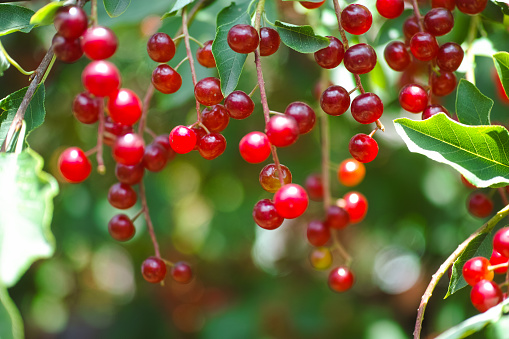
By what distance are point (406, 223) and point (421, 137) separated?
1206 millimetres

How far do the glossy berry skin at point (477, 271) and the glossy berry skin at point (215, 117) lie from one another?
41 cm

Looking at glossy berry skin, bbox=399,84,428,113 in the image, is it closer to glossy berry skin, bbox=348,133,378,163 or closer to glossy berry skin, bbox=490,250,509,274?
glossy berry skin, bbox=348,133,378,163

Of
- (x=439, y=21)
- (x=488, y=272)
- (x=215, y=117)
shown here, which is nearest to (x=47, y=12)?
(x=215, y=117)

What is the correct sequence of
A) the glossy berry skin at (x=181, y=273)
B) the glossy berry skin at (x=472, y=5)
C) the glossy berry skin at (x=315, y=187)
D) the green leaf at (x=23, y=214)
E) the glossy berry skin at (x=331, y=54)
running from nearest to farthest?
1. the green leaf at (x=23, y=214)
2. the glossy berry skin at (x=331, y=54)
3. the glossy berry skin at (x=472, y=5)
4. the glossy berry skin at (x=181, y=273)
5. the glossy berry skin at (x=315, y=187)

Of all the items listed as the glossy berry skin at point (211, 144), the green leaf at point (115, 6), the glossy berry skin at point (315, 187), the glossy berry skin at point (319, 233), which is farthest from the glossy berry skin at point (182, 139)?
the glossy berry skin at point (315, 187)

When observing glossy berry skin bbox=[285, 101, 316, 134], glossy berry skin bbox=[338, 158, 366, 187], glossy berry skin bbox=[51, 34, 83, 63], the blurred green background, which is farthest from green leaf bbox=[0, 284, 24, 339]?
the blurred green background

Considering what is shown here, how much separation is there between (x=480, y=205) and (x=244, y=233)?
1.03 metres

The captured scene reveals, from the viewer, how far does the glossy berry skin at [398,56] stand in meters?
0.86

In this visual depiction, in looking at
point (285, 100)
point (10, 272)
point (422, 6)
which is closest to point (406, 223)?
point (285, 100)

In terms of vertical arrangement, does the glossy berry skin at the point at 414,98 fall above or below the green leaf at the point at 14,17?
below

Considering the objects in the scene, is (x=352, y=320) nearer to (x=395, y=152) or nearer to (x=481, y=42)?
(x=395, y=152)

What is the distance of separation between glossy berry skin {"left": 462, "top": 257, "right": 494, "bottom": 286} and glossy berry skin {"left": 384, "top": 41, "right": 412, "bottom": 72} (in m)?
0.34

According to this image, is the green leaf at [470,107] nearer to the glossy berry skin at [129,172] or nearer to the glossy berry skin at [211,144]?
the glossy berry skin at [211,144]

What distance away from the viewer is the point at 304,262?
211 cm
